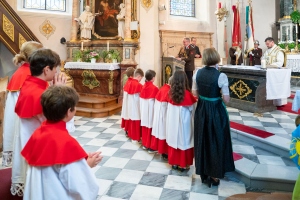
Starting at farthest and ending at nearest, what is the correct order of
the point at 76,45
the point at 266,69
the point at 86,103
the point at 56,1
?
the point at 56,1 → the point at 76,45 → the point at 86,103 → the point at 266,69

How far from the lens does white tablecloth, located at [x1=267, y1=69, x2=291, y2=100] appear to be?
19.3 feet

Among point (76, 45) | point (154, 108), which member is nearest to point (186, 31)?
point (76, 45)

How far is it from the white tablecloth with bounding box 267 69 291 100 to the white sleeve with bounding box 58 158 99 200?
518 centimetres

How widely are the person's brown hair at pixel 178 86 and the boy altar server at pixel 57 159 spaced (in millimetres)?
1961

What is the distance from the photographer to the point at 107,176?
366 cm

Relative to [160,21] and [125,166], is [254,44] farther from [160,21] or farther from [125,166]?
[125,166]

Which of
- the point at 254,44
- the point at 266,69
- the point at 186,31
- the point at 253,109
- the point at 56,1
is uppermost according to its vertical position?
the point at 56,1

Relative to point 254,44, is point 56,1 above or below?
above

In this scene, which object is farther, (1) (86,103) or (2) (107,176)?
(1) (86,103)

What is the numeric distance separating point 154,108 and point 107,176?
1.29 meters

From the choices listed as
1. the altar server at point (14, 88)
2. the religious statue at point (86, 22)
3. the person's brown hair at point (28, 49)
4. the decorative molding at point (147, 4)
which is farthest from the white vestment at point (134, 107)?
the religious statue at point (86, 22)

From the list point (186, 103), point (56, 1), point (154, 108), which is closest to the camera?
point (186, 103)

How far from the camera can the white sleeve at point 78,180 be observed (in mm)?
1615

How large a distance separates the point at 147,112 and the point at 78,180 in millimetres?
3012
